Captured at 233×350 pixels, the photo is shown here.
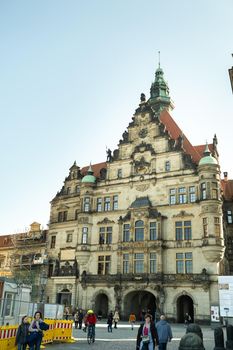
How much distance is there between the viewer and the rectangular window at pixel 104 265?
4047 cm

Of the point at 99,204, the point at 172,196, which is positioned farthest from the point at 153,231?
the point at 99,204

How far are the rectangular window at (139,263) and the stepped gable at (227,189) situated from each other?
13687 mm

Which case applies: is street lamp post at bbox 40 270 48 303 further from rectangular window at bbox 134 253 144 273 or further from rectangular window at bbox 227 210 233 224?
rectangular window at bbox 227 210 233 224

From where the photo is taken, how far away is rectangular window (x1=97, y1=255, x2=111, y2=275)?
40.5m

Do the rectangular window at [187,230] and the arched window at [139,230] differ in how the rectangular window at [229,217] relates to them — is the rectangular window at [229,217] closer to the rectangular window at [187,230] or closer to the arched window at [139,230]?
the rectangular window at [187,230]

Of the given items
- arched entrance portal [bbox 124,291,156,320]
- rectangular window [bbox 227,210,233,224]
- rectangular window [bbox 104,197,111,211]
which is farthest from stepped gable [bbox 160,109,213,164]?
arched entrance portal [bbox 124,291,156,320]

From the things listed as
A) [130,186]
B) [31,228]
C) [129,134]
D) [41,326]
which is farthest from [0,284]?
[31,228]

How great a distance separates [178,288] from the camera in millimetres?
35844

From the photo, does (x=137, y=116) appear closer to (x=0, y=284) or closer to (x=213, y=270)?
(x=213, y=270)

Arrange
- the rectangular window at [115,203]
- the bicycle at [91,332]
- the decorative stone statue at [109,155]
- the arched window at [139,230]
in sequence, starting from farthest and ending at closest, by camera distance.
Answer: the decorative stone statue at [109,155], the rectangular window at [115,203], the arched window at [139,230], the bicycle at [91,332]

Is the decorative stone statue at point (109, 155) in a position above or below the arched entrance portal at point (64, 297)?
above

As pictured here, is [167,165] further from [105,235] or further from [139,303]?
[139,303]

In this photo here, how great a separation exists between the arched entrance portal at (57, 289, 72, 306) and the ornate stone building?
0.11 meters

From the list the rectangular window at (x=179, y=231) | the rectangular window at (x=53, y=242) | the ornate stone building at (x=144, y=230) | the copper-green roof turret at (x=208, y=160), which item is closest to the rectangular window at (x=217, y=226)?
the ornate stone building at (x=144, y=230)
